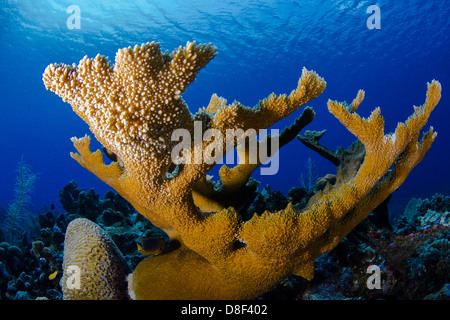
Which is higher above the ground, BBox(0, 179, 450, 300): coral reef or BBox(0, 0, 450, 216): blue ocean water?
BBox(0, 0, 450, 216): blue ocean water

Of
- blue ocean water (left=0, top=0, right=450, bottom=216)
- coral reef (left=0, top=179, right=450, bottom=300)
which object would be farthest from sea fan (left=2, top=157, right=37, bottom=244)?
coral reef (left=0, top=179, right=450, bottom=300)

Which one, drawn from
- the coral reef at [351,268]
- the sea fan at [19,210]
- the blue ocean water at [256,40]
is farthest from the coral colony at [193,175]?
the blue ocean water at [256,40]

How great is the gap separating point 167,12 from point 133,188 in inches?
1241

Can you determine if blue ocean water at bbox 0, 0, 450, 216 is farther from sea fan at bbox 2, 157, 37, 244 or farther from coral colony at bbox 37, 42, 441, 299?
coral colony at bbox 37, 42, 441, 299

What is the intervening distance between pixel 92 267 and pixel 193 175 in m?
1.34

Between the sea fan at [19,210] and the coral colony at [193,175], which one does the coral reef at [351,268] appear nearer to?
the coral colony at [193,175]

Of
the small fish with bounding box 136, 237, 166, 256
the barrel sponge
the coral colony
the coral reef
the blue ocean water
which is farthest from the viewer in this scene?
the blue ocean water

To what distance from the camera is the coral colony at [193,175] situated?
4.93 feet

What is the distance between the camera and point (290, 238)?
2010mm

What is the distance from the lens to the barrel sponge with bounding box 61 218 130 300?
215cm

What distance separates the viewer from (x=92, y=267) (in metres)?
2.23

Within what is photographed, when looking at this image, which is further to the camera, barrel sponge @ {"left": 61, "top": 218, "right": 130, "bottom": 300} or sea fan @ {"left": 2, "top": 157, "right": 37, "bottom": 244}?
sea fan @ {"left": 2, "top": 157, "right": 37, "bottom": 244}

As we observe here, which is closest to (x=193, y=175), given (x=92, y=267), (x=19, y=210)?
(x=92, y=267)
